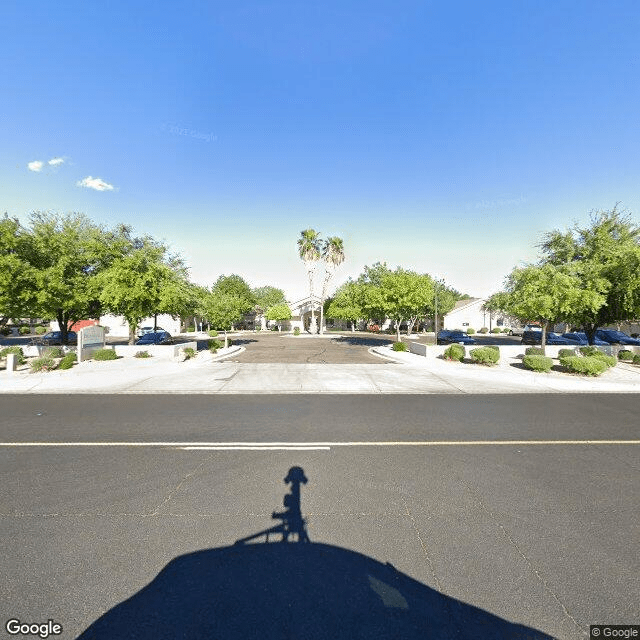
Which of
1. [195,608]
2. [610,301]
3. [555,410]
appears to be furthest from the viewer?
[610,301]

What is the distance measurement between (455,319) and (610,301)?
40087mm

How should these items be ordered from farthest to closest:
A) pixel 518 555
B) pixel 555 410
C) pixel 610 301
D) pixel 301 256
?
1. pixel 301 256
2. pixel 610 301
3. pixel 555 410
4. pixel 518 555

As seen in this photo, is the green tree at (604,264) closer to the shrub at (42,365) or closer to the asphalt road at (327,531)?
the asphalt road at (327,531)

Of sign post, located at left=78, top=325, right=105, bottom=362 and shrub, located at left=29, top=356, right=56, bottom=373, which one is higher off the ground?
sign post, located at left=78, top=325, right=105, bottom=362

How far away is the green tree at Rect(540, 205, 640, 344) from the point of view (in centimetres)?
1869

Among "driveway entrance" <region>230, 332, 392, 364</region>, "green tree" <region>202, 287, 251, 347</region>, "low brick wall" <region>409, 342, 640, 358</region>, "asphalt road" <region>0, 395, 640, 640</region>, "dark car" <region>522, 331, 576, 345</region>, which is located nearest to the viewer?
"asphalt road" <region>0, 395, 640, 640</region>

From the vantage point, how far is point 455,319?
196ft

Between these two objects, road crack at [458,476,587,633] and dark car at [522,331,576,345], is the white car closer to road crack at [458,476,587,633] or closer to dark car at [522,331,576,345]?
dark car at [522,331,576,345]

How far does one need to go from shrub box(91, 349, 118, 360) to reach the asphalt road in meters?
11.6

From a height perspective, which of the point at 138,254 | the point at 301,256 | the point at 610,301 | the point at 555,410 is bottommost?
Result: the point at 555,410

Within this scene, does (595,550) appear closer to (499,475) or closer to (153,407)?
(499,475)

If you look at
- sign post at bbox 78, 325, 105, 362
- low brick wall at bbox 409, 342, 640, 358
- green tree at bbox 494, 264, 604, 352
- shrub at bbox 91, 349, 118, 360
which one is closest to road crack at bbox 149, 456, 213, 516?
shrub at bbox 91, 349, 118, 360

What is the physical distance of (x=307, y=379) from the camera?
14562 mm

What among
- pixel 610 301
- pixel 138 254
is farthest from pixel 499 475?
pixel 138 254
